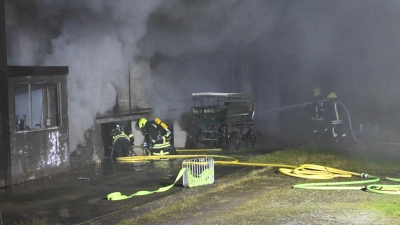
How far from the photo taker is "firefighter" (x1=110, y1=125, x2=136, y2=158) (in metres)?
14.9

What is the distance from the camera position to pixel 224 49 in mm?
20109

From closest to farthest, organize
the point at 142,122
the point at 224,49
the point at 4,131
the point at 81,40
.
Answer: the point at 4,131
the point at 81,40
the point at 142,122
the point at 224,49

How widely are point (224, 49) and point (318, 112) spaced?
3954mm

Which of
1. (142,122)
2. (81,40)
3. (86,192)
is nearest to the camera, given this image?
(86,192)

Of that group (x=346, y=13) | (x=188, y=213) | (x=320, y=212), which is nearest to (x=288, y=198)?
(x=320, y=212)

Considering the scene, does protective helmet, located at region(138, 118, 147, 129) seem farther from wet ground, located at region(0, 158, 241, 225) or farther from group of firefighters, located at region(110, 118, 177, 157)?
wet ground, located at region(0, 158, 241, 225)

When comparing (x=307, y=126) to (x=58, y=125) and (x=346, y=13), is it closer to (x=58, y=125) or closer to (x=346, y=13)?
(x=346, y=13)

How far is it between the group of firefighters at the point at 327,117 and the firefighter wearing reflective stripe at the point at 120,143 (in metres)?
6.62

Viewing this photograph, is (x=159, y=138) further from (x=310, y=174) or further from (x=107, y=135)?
(x=310, y=174)

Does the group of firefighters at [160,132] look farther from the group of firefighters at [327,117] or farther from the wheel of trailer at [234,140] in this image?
the wheel of trailer at [234,140]

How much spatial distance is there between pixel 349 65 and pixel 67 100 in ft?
35.2

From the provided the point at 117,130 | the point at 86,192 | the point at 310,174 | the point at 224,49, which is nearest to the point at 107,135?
the point at 117,130

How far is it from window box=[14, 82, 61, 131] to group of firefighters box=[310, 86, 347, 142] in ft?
29.4

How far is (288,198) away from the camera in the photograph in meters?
9.31
